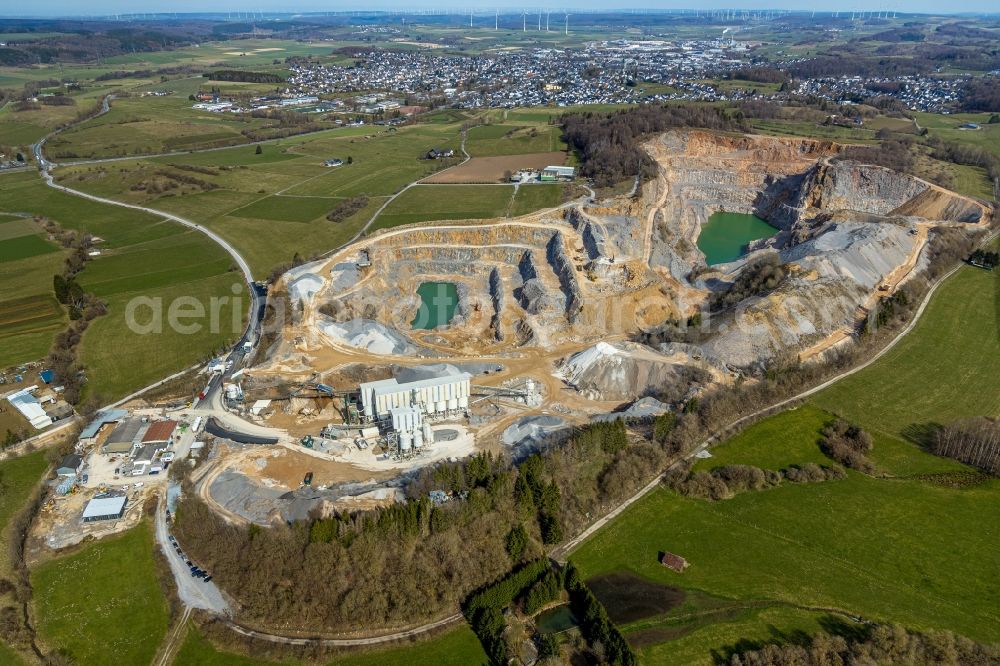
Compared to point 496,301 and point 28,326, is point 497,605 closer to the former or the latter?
point 496,301

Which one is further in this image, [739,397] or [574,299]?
[574,299]

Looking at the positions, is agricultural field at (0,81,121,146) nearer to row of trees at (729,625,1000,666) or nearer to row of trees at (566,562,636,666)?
row of trees at (566,562,636,666)

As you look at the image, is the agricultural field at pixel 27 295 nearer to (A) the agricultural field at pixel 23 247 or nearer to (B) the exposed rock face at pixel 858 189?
(A) the agricultural field at pixel 23 247

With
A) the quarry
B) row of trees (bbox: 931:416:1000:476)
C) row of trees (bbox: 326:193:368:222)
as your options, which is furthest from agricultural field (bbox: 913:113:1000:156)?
row of trees (bbox: 326:193:368:222)

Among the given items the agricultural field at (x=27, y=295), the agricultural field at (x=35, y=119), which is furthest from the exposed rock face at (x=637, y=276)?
the agricultural field at (x=35, y=119)

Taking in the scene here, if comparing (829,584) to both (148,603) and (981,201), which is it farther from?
(981,201)

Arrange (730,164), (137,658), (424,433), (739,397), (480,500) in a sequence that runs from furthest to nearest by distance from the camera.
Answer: (730,164)
(739,397)
(424,433)
(480,500)
(137,658)

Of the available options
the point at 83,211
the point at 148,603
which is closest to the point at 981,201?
the point at 148,603

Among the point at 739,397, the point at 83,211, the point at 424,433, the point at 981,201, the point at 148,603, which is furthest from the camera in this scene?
the point at 83,211
